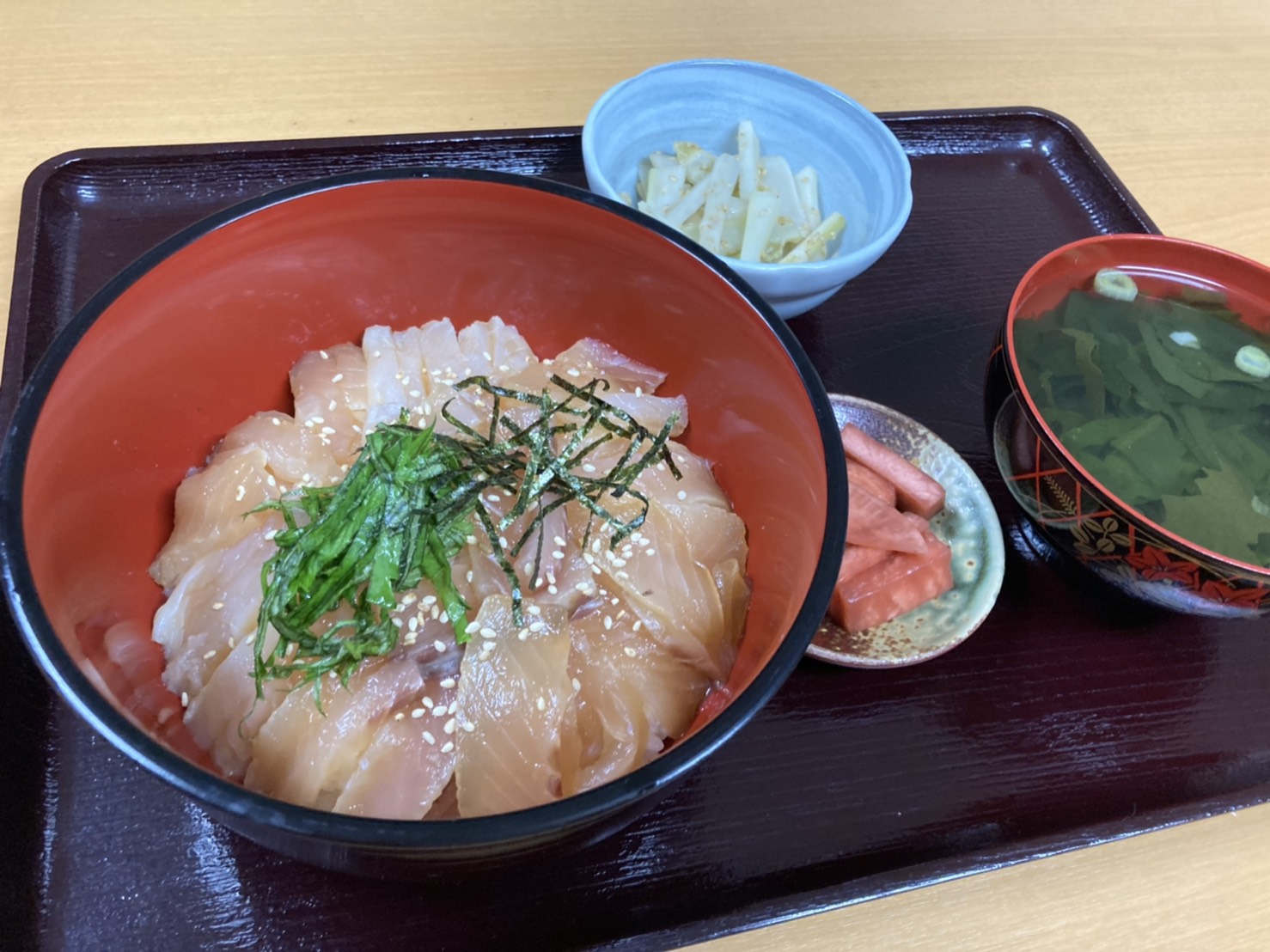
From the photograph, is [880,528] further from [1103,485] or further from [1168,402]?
[1168,402]

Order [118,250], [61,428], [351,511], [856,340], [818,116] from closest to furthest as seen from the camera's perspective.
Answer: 1. [61,428]
2. [351,511]
3. [118,250]
4. [856,340]
5. [818,116]

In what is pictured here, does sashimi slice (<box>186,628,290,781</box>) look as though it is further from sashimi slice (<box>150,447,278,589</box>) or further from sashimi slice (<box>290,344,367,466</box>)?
sashimi slice (<box>290,344,367,466</box>)

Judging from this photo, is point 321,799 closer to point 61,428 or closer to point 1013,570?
point 61,428

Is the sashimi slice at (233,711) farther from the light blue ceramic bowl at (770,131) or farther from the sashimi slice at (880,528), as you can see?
the light blue ceramic bowl at (770,131)

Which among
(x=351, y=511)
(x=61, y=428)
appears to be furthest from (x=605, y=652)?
(x=61, y=428)

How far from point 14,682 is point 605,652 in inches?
27.6

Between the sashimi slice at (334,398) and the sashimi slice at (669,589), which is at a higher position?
the sashimi slice at (334,398)

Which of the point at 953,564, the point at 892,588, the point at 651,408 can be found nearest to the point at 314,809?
the point at 651,408

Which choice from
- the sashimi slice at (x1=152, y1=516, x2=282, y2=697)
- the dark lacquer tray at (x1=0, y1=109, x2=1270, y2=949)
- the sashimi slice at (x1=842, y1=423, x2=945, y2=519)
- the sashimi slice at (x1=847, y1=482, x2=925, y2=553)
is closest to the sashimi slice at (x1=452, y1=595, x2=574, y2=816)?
the dark lacquer tray at (x1=0, y1=109, x2=1270, y2=949)

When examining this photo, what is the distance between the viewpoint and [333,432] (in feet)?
3.82

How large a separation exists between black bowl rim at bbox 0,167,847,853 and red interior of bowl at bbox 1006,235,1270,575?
0.70 m

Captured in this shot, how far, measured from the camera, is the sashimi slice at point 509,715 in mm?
881

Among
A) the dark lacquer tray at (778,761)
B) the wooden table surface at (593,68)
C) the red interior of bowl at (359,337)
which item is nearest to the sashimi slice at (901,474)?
the dark lacquer tray at (778,761)

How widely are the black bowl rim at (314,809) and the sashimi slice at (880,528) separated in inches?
13.8
